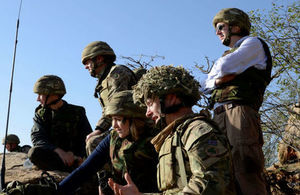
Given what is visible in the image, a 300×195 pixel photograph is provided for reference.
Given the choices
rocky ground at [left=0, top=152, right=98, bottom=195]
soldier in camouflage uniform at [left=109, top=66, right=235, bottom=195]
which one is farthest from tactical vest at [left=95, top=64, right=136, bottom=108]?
soldier in camouflage uniform at [left=109, top=66, right=235, bottom=195]

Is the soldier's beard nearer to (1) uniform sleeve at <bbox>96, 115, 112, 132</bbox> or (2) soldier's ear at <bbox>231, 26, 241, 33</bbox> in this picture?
(2) soldier's ear at <bbox>231, 26, 241, 33</bbox>

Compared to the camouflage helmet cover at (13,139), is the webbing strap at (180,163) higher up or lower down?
lower down

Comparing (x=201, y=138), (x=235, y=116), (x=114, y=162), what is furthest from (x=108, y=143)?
(x=201, y=138)

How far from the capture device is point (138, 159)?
17.5 feet

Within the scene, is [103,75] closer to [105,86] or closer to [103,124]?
[105,86]

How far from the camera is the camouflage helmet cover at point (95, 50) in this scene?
24.3 ft

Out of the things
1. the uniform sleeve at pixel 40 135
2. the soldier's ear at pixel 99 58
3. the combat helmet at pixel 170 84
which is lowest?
the combat helmet at pixel 170 84

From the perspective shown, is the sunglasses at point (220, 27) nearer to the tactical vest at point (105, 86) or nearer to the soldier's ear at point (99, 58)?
the tactical vest at point (105, 86)

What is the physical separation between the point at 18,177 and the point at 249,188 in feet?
14.9

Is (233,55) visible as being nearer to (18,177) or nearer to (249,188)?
(249,188)

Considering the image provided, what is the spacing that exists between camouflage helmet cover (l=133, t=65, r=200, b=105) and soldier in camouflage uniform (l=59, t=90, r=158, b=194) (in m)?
1.16

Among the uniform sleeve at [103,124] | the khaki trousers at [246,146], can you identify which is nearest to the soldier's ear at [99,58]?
the uniform sleeve at [103,124]

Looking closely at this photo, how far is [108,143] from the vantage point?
18.2 ft

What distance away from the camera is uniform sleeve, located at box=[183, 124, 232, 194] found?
3.29 meters
